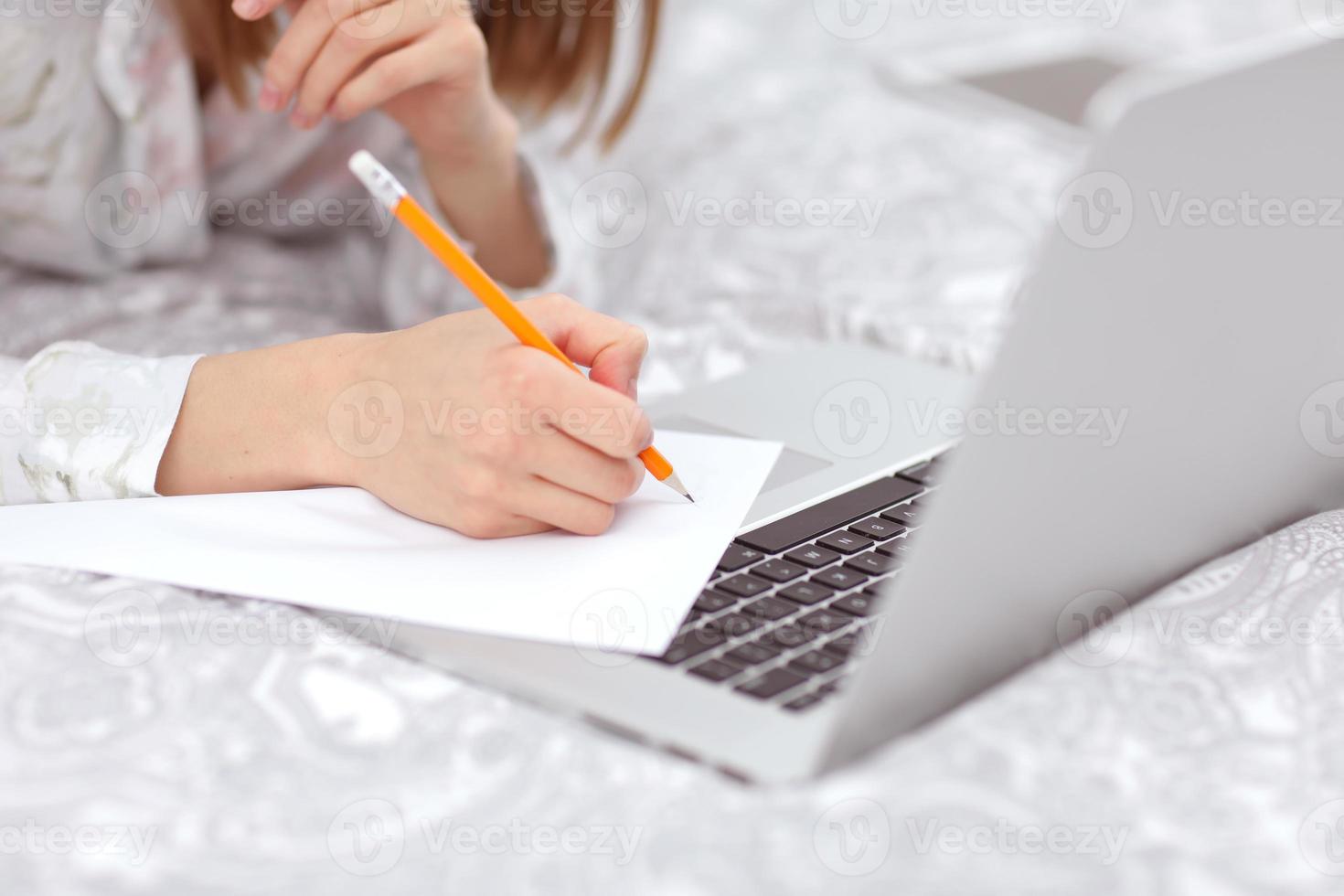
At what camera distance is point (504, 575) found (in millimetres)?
433

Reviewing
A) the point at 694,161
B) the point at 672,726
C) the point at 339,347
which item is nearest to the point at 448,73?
the point at 339,347

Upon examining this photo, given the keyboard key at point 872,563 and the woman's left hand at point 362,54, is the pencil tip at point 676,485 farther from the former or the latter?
the woman's left hand at point 362,54

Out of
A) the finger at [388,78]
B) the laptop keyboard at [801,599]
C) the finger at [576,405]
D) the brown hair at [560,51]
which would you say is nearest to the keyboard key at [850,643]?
the laptop keyboard at [801,599]

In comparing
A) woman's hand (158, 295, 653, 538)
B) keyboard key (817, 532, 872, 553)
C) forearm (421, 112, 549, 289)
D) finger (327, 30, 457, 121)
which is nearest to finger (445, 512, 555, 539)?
woman's hand (158, 295, 653, 538)

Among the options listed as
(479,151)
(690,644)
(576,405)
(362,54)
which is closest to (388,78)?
(362,54)

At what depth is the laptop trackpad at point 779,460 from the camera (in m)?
0.53

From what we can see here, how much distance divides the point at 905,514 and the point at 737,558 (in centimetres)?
8

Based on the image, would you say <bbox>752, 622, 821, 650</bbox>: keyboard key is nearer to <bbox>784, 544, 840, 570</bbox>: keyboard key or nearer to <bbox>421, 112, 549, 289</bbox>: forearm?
<bbox>784, 544, 840, 570</bbox>: keyboard key

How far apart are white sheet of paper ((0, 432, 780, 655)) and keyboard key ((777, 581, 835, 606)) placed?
1.1 inches

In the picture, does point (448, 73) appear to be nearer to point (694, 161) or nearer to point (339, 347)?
point (339, 347)

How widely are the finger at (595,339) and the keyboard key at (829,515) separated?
0.08 metres

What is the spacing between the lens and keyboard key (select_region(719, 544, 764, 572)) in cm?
44

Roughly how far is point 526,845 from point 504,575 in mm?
125

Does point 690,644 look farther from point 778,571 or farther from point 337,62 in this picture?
point 337,62
